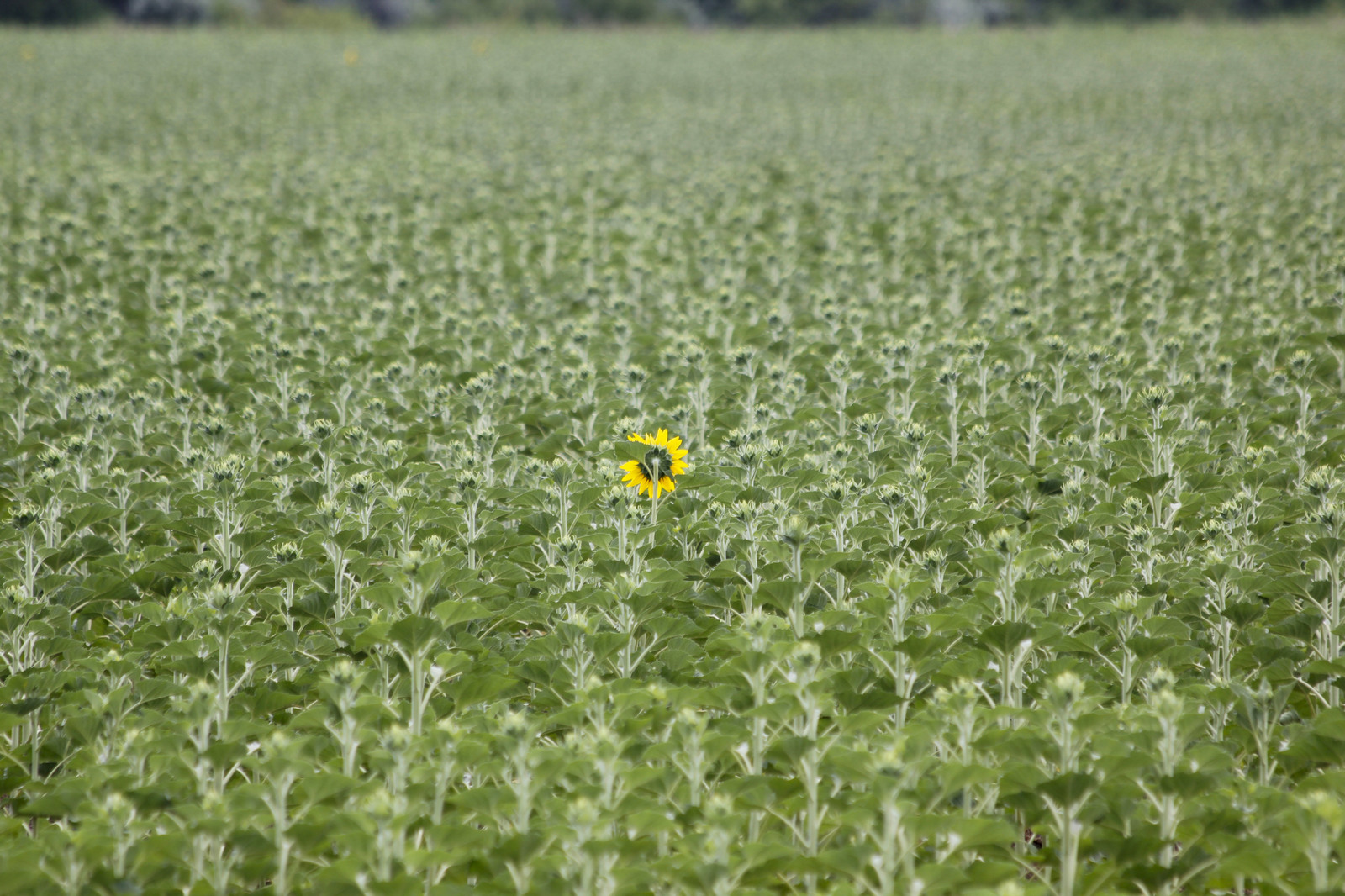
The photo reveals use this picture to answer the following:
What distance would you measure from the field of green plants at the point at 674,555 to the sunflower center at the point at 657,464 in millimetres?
36

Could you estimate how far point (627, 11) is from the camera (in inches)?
1817

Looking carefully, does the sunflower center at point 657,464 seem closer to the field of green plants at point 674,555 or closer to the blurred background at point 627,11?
the field of green plants at point 674,555

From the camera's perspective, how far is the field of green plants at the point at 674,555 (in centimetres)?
273

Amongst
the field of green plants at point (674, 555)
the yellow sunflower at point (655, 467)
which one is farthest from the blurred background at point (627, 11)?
the yellow sunflower at point (655, 467)

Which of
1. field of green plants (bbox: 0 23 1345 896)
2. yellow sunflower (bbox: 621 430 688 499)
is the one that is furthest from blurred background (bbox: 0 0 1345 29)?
yellow sunflower (bbox: 621 430 688 499)

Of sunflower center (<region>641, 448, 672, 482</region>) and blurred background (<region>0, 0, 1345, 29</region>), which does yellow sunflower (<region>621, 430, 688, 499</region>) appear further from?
blurred background (<region>0, 0, 1345, 29</region>)

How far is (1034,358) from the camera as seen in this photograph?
681cm

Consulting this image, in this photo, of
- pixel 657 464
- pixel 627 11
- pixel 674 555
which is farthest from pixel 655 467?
pixel 627 11

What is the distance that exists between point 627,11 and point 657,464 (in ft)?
153

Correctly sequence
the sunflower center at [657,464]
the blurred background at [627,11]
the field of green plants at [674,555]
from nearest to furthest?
the field of green plants at [674,555] < the sunflower center at [657,464] < the blurred background at [627,11]

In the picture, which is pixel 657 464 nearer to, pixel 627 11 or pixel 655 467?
pixel 655 467

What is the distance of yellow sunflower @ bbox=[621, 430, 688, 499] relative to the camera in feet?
14.9

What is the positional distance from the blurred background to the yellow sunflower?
→ 140ft

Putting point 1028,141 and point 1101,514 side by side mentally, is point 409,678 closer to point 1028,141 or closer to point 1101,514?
point 1101,514
